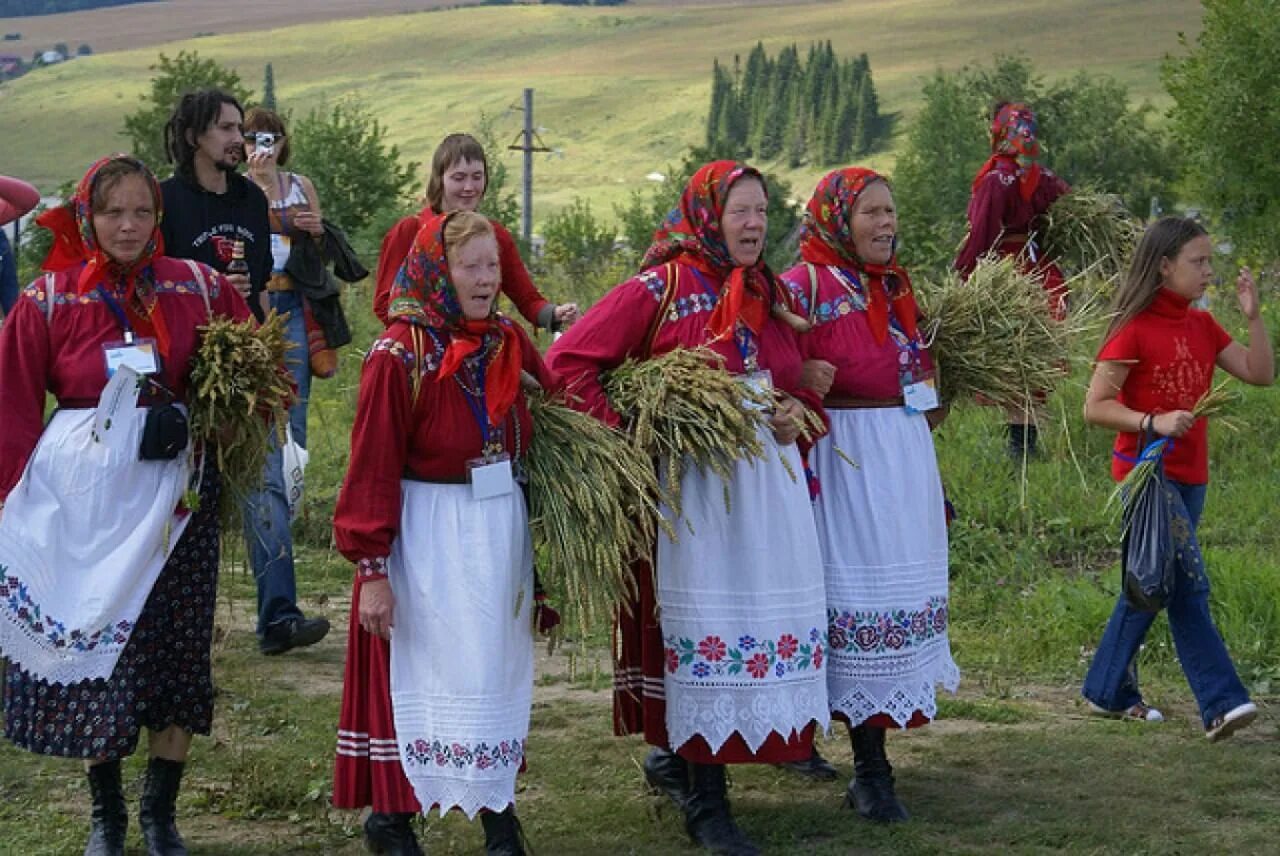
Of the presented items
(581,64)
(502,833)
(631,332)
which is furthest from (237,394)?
(581,64)

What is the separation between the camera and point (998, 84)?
96.2ft

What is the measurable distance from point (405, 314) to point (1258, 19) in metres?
9.96

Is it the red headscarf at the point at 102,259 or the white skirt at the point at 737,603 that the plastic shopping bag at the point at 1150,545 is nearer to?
the white skirt at the point at 737,603

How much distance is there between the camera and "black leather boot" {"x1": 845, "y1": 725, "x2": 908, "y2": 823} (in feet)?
17.1

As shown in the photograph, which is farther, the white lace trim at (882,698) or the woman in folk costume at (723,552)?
the white lace trim at (882,698)

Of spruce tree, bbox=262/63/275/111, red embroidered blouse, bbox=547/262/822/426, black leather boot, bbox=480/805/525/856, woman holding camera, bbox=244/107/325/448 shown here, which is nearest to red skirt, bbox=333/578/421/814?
black leather boot, bbox=480/805/525/856

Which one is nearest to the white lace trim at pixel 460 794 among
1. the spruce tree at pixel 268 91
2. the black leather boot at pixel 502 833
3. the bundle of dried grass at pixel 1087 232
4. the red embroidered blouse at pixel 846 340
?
the black leather boot at pixel 502 833

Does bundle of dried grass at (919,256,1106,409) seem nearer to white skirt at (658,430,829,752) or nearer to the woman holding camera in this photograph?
white skirt at (658,430,829,752)

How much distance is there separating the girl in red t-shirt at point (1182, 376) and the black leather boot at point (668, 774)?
65.6 inches

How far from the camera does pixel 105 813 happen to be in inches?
189

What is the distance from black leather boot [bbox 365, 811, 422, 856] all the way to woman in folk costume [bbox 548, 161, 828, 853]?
0.72m

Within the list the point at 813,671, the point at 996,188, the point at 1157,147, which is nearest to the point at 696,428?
the point at 813,671

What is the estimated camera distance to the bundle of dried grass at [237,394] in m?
4.76

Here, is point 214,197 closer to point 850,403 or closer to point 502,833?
point 850,403
